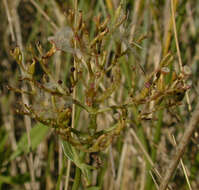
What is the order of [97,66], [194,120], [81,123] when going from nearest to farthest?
[194,120] → [97,66] → [81,123]

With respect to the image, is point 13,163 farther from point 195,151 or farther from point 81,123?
point 195,151

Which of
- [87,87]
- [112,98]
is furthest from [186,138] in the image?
[112,98]

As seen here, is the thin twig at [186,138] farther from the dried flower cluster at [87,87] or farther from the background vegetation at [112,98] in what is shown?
the dried flower cluster at [87,87]

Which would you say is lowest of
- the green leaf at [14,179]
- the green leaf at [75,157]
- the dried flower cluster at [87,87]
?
the green leaf at [14,179]

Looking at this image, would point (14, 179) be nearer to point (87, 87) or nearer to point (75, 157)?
point (75, 157)

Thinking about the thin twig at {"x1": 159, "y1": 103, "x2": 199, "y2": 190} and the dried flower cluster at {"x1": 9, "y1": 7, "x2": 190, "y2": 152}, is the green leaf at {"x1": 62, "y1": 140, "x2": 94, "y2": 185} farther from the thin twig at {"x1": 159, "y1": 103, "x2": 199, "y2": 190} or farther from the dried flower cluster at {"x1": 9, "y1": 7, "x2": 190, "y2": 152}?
the thin twig at {"x1": 159, "y1": 103, "x2": 199, "y2": 190}

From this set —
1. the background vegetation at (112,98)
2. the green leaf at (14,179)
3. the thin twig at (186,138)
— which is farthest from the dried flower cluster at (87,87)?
the green leaf at (14,179)

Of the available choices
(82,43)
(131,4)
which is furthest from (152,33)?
(82,43)

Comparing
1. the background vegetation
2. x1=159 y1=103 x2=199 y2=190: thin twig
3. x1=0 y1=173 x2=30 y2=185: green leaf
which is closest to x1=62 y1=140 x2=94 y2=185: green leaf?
the background vegetation
